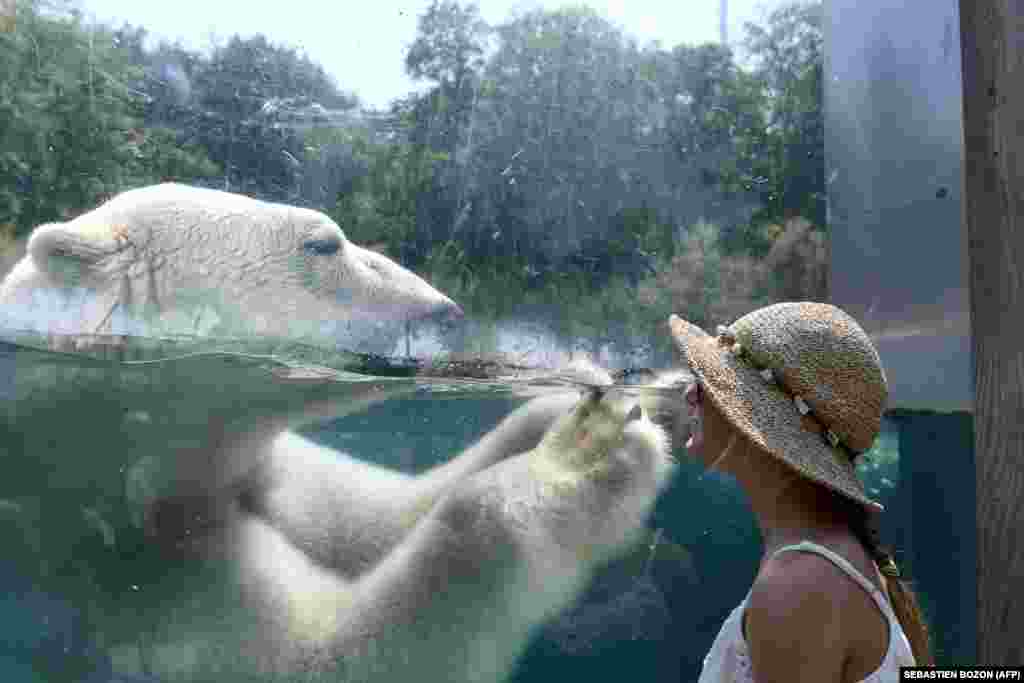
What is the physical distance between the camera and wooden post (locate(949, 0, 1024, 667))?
2316 millimetres

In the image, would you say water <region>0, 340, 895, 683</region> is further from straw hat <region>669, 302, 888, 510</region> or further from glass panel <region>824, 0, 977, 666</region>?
straw hat <region>669, 302, 888, 510</region>

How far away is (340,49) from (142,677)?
1.78m

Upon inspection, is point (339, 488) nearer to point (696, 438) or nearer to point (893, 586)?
point (696, 438)

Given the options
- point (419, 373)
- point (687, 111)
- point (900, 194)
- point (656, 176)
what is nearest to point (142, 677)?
point (419, 373)

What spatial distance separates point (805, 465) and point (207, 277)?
190cm

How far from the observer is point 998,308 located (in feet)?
7.88

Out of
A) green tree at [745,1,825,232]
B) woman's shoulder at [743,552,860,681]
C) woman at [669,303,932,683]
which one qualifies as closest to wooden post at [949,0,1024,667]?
green tree at [745,1,825,232]

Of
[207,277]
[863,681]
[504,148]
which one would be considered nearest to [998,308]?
[504,148]

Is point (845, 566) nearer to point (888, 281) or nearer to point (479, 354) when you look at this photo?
point (479, 354)

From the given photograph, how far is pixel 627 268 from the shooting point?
9.47 feet

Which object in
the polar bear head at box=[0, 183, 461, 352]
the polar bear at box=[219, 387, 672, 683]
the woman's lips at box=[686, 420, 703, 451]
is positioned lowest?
the polar bear at box=[219, 387, 672, 683]

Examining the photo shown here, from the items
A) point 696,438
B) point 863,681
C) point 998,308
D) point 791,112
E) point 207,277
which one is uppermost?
point 791,112

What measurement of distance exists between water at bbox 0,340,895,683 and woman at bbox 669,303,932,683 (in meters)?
1.57

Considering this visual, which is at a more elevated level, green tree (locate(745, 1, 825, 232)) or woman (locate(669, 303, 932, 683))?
green tree (locate(745, 1, 825, 232))
